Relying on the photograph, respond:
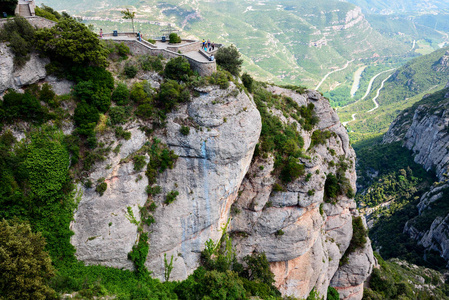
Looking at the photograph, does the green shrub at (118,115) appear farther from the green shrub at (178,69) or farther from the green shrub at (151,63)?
the green shrub at (178,69)

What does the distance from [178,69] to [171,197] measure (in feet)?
49.5

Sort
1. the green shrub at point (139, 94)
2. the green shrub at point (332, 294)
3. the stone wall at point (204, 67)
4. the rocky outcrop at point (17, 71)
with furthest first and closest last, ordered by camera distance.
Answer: the green shrub at point (332, 294)
the stone wall at point (204, 67)
the green shrub at point (139, 94)
the rocky outcrop at point (17, 71)

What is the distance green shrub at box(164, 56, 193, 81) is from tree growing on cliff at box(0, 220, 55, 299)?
69.7 feet

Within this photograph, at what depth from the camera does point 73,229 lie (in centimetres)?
2761

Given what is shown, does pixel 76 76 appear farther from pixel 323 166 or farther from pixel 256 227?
pixel 323 166

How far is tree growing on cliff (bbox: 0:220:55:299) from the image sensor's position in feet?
68.7

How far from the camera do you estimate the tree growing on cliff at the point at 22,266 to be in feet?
68.7

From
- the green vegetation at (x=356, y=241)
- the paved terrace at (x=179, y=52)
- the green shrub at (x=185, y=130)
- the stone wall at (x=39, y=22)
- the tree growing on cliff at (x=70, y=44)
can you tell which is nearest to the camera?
the tree growing on cliff at (x=70, y=44)

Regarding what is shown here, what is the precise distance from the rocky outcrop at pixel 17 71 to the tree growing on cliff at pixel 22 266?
13.1 m

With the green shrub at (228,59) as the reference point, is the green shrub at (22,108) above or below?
below

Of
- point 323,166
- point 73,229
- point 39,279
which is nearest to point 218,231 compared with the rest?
point 73,229

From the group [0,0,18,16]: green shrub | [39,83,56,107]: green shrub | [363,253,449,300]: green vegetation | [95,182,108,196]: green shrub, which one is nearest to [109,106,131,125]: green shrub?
[39,83,56,107]: green shrub

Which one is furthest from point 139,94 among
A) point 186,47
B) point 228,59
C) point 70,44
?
point 228,59

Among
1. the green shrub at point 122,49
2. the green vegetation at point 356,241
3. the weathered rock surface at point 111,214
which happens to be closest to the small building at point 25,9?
the green shrub at point 122,49
